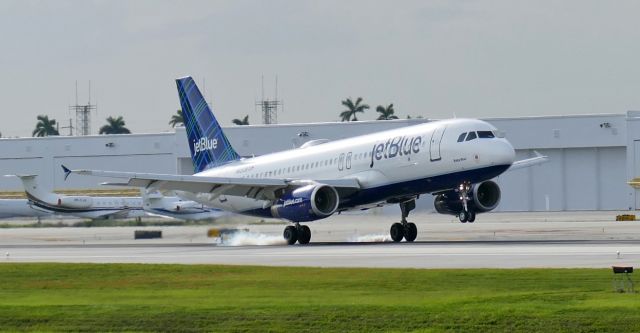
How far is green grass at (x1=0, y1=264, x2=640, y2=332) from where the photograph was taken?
21641mm

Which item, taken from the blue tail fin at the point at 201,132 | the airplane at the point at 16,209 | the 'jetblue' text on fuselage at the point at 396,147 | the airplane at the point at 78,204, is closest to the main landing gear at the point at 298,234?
the 'jetblue' text on fuselage at the point at 396,147

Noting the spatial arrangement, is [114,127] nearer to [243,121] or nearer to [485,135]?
[243,121]

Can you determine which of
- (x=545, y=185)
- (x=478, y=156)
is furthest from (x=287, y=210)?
(x=545, y=185)

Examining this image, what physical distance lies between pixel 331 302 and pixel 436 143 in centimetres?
2414

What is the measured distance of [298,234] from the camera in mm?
51219

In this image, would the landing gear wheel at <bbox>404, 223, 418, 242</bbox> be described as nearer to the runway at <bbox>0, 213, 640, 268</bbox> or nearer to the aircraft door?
the runway at <bbox>0, 213, 640, 268</bbox>

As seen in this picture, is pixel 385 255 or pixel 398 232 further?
pixel 398 232

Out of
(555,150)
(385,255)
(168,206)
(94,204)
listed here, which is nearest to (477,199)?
(385,255)

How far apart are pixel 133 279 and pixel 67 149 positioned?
87.1 m

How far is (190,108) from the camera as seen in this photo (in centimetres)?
6144

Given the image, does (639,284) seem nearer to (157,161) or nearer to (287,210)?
(287,210)

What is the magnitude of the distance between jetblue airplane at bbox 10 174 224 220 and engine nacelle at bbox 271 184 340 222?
3948 centimetres

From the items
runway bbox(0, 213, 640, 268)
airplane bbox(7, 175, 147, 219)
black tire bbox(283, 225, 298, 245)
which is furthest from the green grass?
airplane bbox(7, 175, 147, 219)

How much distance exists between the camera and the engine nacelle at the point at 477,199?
50.1 meters
